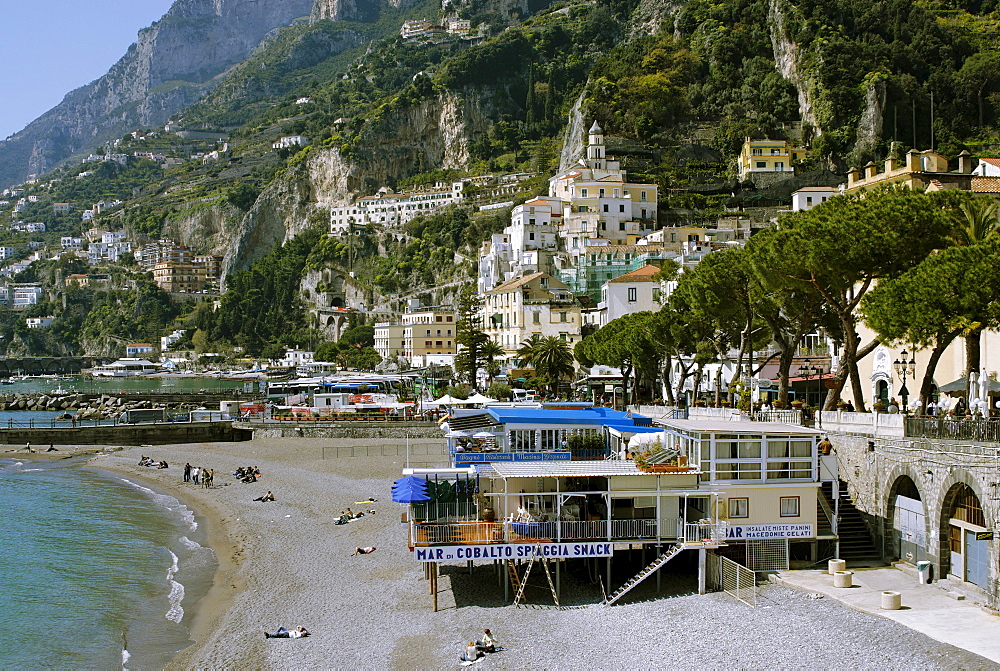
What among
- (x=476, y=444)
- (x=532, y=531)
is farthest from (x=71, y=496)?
(x=532, y=531)

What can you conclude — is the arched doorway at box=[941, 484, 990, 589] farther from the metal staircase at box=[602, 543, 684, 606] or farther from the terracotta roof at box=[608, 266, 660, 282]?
the terracotta roof at box=[608, 266, 660, 282]

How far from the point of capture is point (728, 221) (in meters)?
87.7

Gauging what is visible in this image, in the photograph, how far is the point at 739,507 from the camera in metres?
21.9

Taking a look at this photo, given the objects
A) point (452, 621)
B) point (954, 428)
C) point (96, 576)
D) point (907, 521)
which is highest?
point (954, 428)

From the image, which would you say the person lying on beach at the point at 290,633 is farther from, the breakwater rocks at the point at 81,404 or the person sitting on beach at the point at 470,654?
the breakwater rocks at the point at 81,404

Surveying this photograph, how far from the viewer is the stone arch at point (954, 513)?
58.2 ft

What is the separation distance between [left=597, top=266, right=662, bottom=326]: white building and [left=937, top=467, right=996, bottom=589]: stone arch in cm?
5072

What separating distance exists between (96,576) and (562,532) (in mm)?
16105

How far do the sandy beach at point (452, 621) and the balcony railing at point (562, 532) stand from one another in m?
1.39

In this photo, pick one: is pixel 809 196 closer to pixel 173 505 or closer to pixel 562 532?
pixel 173 505

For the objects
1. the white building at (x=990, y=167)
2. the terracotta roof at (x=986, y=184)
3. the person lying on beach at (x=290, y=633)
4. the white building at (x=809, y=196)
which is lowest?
the person lying on beach at (x=290, y=633)

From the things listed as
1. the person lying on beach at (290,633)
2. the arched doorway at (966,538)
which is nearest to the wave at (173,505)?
the person lying on beach at (290,633)

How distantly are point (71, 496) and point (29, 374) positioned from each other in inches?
5491

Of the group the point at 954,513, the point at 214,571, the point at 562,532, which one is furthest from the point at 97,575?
the point at 954,513
